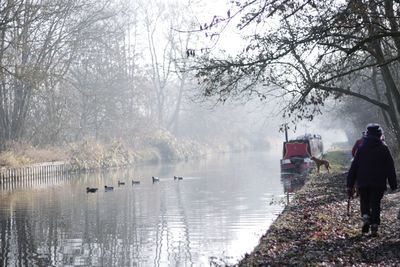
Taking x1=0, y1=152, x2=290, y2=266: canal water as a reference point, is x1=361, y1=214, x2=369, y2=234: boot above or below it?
above

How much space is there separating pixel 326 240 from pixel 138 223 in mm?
9742

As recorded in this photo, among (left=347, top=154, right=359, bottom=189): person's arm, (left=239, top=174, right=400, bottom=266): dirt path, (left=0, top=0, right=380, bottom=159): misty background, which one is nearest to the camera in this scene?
(left=239, top=174, right=400, bottom=266): dirt path

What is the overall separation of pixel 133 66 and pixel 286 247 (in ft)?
184

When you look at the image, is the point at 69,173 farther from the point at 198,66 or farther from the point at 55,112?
the point at 198,66

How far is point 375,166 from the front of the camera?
33.3 feet

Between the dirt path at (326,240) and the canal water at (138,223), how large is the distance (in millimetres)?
1298

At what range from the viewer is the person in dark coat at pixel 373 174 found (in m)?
10.1

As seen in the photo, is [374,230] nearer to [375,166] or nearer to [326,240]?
[326,240]

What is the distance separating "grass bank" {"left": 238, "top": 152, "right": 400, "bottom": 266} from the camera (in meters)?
8.70

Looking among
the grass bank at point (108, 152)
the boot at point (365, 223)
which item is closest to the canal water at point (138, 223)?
the boot at point (365, 223)

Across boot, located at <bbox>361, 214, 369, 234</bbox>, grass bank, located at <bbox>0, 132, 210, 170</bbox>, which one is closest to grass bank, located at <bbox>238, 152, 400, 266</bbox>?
boot, located at <bbox>361, 214, 369, 234</bbox>

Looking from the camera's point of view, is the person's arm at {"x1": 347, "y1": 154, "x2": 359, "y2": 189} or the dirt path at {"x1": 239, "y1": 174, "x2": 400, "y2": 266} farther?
the person's arm at {"x1": 347, "y1": 154, "x2": 359, "y2": 189}

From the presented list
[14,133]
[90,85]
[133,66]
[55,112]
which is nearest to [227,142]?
[133,66]

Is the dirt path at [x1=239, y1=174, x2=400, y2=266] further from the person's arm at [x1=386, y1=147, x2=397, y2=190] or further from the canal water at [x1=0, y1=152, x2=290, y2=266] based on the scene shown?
the canal water at [x1=0, y1=152, x2=290, y2=266]
